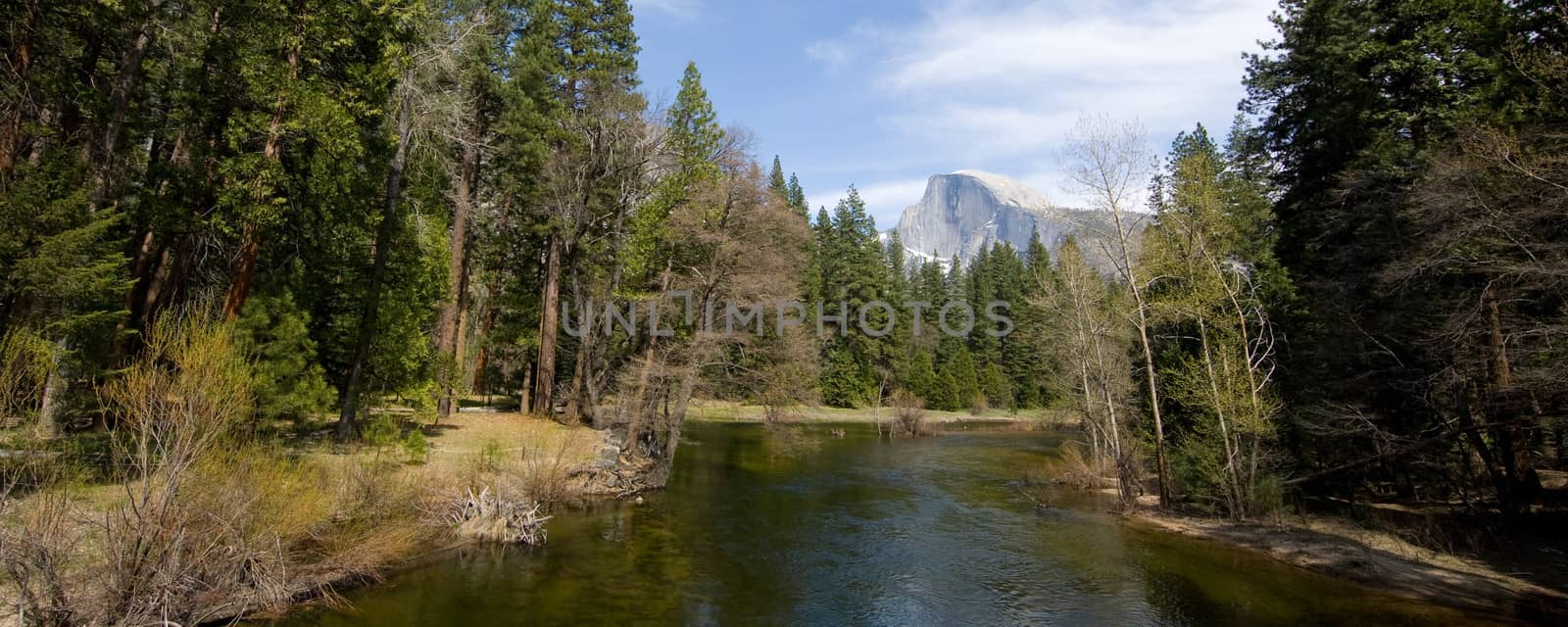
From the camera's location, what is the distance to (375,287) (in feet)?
51.8

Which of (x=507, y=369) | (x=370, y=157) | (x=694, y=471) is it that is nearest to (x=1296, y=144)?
(x=694, y=471)

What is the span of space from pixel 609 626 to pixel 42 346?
26.1ft

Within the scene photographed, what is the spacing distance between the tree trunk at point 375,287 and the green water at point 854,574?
550 cm

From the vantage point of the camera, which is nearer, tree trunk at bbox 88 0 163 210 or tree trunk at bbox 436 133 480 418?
tree trunk at bbox 88 0 163 210

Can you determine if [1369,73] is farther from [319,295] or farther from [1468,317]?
[319,295]

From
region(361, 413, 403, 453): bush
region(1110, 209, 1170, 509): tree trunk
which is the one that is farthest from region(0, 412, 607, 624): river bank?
region(1110, 209, 1170, 509): tree trunk

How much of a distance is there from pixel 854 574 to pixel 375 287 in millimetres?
12445

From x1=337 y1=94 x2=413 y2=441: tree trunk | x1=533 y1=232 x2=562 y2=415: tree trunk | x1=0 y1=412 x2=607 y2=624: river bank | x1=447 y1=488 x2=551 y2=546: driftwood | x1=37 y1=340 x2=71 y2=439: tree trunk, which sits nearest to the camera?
x1=0 y1=412 x2=607 y2=624: river bank

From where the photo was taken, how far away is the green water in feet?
32.8

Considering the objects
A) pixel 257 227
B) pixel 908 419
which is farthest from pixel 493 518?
pixel 908 419

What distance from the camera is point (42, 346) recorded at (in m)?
8.53

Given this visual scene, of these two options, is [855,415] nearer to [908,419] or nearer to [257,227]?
[908,419]

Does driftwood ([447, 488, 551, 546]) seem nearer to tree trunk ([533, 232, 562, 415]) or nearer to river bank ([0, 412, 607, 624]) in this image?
river bank ([0, 412, 607, 624])

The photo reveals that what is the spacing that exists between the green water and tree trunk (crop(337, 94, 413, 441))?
5.50 metres
